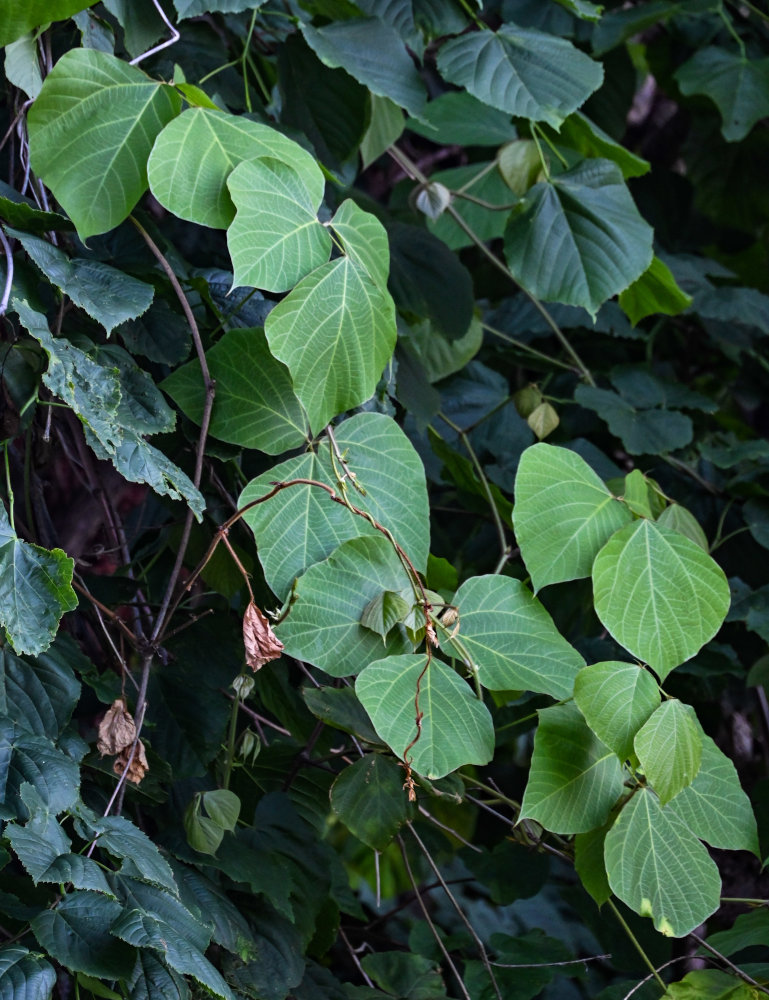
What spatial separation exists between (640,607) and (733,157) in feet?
4.05

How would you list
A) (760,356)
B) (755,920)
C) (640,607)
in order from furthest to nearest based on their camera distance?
1. (760,356)
2. (755,920)
3. (640,607)

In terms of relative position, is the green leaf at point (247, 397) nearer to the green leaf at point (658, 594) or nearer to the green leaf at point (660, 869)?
the green leaf at point (658, 594)

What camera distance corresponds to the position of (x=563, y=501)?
35.9 inches

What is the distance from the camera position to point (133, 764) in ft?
2.82

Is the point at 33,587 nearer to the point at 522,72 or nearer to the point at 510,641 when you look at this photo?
the point at 510,641

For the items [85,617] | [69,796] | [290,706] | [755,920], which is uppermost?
[69,796]

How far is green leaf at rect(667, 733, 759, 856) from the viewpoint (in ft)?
2.84

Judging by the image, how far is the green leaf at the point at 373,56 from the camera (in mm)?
1010

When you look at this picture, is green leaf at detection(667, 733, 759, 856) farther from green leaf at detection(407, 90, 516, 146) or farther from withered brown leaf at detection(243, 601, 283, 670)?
green leaf at detection(407, 90, 516, 146)

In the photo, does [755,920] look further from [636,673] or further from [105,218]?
[105,218]

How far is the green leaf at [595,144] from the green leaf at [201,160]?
0.49 meters

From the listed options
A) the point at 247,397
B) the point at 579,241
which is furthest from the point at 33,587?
the point at 579,241

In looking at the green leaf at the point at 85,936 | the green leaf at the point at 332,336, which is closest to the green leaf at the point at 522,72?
the green leaf at the point at 332,336

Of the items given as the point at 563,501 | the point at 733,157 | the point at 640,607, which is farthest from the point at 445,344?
the point at 733,157
